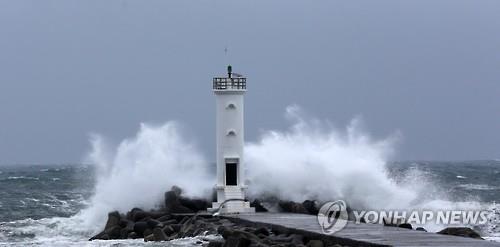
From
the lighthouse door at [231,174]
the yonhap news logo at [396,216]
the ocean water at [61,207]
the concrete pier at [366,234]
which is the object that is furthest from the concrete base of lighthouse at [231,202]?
the ocean water at [61,207]

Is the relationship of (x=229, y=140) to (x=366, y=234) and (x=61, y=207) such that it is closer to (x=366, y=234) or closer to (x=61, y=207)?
(x=366, y=234)

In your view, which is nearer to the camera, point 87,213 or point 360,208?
point 360,208

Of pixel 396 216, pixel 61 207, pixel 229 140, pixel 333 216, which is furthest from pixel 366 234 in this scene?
pixel 61 207

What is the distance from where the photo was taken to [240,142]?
2303cm

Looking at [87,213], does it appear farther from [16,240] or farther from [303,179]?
[303,179]

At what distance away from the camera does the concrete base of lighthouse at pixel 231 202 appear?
74.2ft

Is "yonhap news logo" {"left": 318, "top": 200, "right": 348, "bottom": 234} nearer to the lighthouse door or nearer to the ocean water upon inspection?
the lighthouse door

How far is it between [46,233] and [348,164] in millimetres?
7152

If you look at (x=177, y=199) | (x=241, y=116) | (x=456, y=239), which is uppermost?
(x=241, y=116)

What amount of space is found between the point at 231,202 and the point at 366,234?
6261 millimetres

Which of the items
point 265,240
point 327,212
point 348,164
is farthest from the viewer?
point 348,164

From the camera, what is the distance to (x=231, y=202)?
2273cm

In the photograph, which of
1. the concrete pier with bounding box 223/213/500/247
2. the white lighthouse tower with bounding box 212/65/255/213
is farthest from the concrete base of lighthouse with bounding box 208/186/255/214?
the concrete pier with bounding box 223/213/500/247

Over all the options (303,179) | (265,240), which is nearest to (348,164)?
(303,179)
